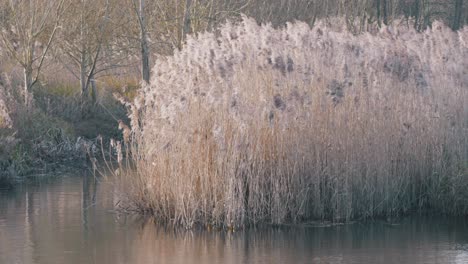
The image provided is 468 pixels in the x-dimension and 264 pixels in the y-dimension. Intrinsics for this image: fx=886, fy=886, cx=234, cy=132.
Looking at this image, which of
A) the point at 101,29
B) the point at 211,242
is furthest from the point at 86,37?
the point at 211,242

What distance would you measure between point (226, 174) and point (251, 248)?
1017 millimetres

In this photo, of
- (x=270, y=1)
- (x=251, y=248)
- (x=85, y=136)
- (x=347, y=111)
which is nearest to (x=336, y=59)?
(x=347, y=111)

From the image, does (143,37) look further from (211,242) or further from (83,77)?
(211,242)

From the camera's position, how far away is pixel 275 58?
35.8ft

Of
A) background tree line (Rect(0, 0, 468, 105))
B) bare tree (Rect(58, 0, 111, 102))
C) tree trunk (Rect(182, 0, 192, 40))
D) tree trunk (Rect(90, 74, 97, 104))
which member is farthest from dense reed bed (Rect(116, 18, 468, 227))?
bare tree (Rect(58, 0, 111, 102))

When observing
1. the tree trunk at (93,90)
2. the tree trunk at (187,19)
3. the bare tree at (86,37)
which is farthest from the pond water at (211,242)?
the tree trunk at (187,19)

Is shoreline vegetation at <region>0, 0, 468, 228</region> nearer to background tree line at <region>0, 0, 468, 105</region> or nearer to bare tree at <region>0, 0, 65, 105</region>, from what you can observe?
background tree line at <region>0, 0, 468, 105</region>

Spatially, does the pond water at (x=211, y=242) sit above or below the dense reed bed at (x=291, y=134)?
below

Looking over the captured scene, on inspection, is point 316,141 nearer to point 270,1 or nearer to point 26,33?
point 26,33

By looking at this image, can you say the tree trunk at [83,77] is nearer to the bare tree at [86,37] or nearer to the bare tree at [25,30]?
the bare tree at [86,37]

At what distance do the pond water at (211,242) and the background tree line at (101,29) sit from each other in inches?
267

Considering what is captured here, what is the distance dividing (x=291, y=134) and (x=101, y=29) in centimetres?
1120

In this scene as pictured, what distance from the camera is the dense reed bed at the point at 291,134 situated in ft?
35.7

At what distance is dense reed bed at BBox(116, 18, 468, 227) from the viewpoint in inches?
428
